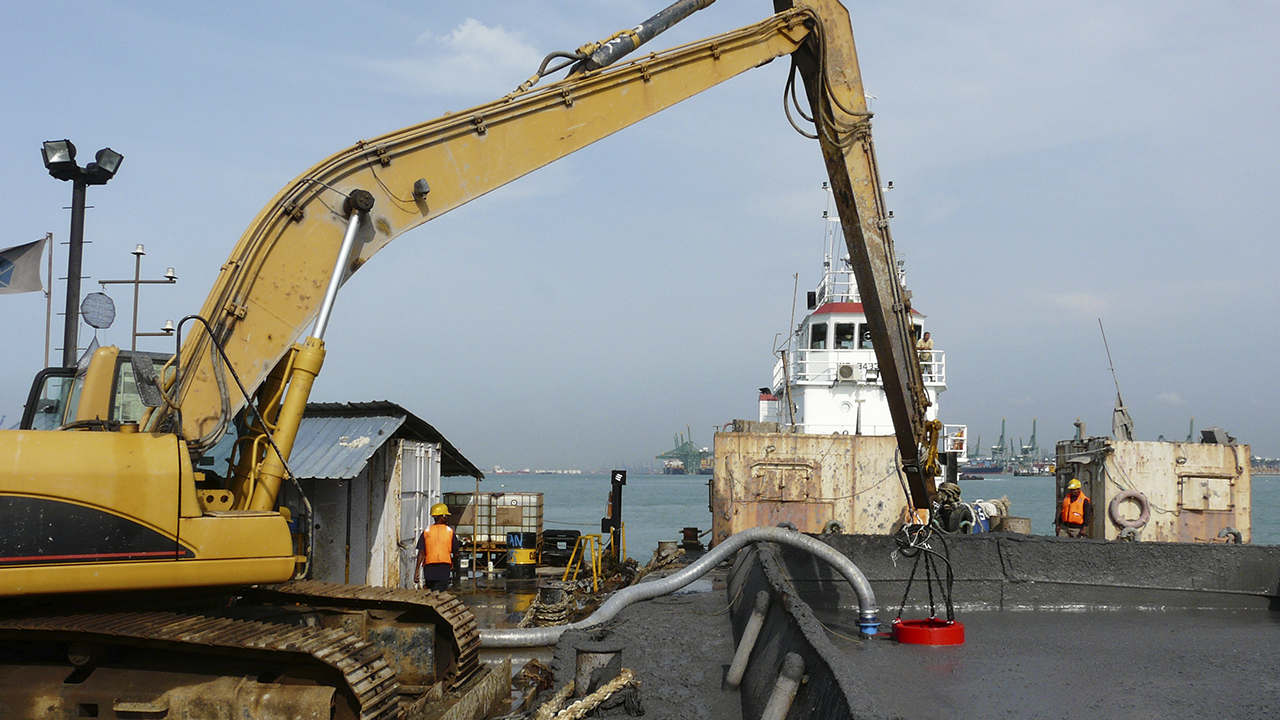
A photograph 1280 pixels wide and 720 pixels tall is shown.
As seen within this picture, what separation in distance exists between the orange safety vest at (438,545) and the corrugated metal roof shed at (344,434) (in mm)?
1731

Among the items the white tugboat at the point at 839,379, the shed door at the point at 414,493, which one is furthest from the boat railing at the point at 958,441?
the shed door at the point at 414,493

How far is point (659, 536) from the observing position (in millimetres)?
46500

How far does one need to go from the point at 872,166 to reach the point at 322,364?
5252mm

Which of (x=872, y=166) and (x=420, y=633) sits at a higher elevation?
(x=872, y=166)

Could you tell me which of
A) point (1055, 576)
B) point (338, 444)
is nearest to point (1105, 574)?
point (1055, 576)

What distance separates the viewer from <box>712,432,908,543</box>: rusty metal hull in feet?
49.0

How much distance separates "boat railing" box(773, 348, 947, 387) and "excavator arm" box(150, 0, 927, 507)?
14.6 metres

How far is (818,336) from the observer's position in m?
25.9

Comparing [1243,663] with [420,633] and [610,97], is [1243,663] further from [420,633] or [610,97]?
[610,97]

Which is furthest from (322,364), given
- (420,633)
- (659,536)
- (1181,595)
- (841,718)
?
(659,536)

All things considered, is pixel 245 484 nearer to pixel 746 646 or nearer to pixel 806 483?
pixel 746 646

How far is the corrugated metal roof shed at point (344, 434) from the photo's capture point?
491 inches

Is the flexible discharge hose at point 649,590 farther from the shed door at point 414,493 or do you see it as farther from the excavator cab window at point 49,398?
the shed door at point 414,493

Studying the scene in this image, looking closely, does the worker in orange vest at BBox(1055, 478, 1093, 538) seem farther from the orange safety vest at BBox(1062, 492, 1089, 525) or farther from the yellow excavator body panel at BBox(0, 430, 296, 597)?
the yellow excavator body panel at BBox(0, 430, 296, 597)
